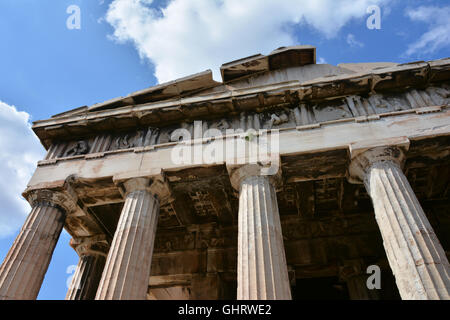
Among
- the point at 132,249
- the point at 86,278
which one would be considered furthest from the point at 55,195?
the point at 132,249

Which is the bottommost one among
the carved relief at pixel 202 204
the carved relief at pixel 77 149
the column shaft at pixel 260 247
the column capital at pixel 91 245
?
the column shaft at pixel 260 247

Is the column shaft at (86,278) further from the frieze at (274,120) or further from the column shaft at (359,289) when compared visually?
the column shaft at (359,289)

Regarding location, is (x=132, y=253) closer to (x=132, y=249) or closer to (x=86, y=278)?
(x=132, y=249)

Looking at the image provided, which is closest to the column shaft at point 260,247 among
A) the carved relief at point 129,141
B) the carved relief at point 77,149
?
the carved relief at point 129,141

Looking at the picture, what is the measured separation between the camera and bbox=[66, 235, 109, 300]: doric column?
12.0m

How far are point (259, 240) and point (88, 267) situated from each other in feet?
25.1

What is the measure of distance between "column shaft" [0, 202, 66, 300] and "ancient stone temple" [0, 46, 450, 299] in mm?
34

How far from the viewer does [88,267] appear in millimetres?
12672

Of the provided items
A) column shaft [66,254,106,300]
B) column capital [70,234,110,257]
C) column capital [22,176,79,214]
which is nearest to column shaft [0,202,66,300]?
column capital [22,176,79,214]

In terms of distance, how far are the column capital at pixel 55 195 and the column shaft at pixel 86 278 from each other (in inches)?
109

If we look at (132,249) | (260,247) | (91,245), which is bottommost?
(260,247)

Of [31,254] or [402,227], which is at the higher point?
[31,254]

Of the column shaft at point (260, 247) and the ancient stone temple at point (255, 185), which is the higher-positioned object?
the ancient stone temple at point (255, 185)

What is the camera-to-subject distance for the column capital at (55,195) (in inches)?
423
